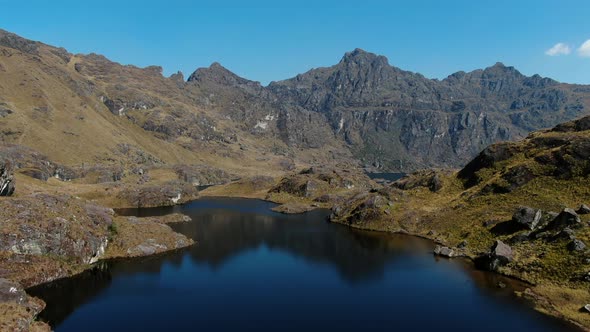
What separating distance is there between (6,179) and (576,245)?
123365 mm

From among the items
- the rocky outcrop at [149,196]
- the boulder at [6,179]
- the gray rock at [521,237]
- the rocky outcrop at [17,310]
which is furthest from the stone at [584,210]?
the rocky outcrop at [149,196]

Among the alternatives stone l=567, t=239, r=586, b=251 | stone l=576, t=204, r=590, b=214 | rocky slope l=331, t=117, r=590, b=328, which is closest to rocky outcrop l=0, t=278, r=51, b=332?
rocky slope l=331, t=117, r=590, b=328

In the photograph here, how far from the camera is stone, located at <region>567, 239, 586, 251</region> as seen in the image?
75500 millimetres

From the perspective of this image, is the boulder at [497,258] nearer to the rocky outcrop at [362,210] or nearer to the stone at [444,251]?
the stone at [444,251]

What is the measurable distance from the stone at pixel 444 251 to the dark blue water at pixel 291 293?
3.60m

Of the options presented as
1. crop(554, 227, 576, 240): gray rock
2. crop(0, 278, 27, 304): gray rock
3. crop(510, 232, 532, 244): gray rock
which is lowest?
crop(0, 278, 27, 304): gray rock

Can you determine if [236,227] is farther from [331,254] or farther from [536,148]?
[536,148]

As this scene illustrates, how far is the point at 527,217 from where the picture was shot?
317 ft

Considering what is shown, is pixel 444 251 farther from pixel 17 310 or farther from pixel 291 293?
pixel 17 310

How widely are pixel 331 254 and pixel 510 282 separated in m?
40.8

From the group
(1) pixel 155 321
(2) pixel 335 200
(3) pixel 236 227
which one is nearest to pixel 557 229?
(1) pixel 155 321

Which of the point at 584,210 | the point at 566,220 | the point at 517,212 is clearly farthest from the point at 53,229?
the point at 584,210

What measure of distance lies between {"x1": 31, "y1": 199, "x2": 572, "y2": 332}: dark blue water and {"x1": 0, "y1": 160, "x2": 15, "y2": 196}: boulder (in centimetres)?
3572

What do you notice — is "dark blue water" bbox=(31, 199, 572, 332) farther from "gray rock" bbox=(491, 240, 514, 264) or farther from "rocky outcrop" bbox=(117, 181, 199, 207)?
"rocky outcrop" bbox=(117, 181, 199, 207)
